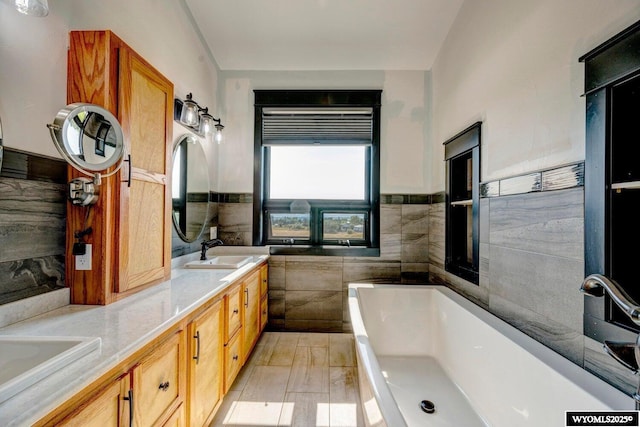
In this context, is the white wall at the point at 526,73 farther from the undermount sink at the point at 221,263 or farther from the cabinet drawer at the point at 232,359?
the cabinet drawer at the point at 232,359

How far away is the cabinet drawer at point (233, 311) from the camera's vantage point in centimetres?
190

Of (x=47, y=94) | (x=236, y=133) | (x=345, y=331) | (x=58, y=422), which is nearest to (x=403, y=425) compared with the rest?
(x=58, y=422)

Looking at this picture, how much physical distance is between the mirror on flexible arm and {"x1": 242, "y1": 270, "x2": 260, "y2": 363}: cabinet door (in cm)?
127

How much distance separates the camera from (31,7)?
953mm

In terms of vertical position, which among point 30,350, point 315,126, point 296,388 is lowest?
point 296,388

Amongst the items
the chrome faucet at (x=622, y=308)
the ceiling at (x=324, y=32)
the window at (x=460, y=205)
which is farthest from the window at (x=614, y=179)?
the ceiling at (x=324, y=32)

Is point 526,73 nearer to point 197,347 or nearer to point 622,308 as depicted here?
point 622,308

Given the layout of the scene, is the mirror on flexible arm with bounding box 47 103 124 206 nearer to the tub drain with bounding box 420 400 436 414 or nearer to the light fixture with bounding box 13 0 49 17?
the light fixture with bounding box 13 0 49 17

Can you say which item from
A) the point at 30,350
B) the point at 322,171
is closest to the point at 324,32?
the point at 322,171

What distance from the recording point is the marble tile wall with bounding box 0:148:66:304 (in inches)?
42.6

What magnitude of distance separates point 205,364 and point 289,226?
1.97m

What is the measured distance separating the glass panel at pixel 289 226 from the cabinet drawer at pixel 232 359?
1.42m

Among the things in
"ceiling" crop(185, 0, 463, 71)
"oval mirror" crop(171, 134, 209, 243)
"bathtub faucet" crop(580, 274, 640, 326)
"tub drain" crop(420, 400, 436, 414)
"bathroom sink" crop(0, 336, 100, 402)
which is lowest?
"tub drain" crop(420, 400, 436, 414)

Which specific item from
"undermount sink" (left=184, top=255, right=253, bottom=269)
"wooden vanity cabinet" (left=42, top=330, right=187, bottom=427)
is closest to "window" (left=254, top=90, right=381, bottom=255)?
"undermount sink" (left=184, top=255, right=253, bottom=269)
